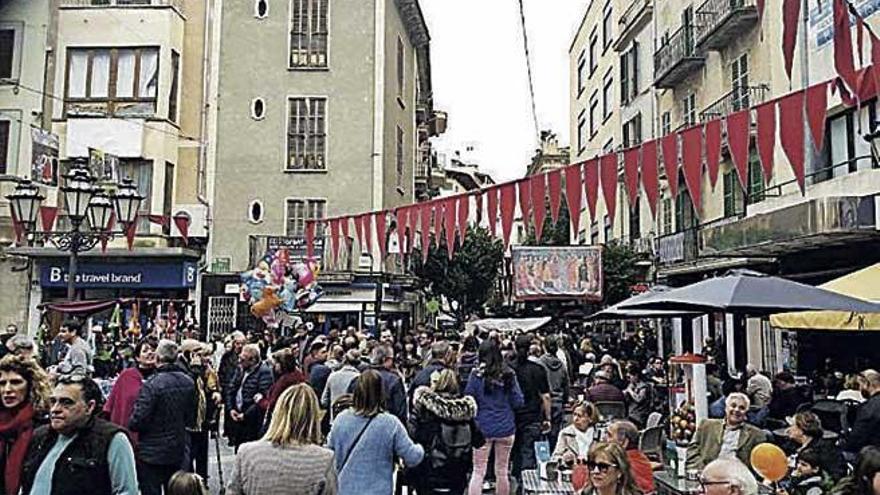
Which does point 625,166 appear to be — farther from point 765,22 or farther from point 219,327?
point 219,327

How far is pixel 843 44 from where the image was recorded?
939 cm

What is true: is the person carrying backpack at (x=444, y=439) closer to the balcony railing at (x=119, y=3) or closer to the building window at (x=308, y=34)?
the balcony railing at (x=119, y=3)

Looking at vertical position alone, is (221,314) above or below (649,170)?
below

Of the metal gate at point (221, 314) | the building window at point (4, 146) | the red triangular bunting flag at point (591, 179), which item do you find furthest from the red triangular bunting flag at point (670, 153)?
the building window at point (4, 146)

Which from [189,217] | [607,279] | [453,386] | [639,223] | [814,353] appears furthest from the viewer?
[639,223]

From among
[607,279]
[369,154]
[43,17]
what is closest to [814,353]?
[607,279]

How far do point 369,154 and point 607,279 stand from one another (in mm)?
9361

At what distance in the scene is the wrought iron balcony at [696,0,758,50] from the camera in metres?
24.2

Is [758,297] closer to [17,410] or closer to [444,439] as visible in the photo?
[444,439]

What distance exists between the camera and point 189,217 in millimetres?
29875

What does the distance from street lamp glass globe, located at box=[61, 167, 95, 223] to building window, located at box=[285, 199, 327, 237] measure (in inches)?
715

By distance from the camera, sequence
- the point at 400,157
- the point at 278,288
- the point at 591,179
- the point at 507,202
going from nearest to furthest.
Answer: the point at 591,179
the point at 507,202
the point at 278,288
the point at 400,157

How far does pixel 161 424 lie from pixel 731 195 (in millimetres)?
21296

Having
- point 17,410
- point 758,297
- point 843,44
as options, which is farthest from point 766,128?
point 17,410
